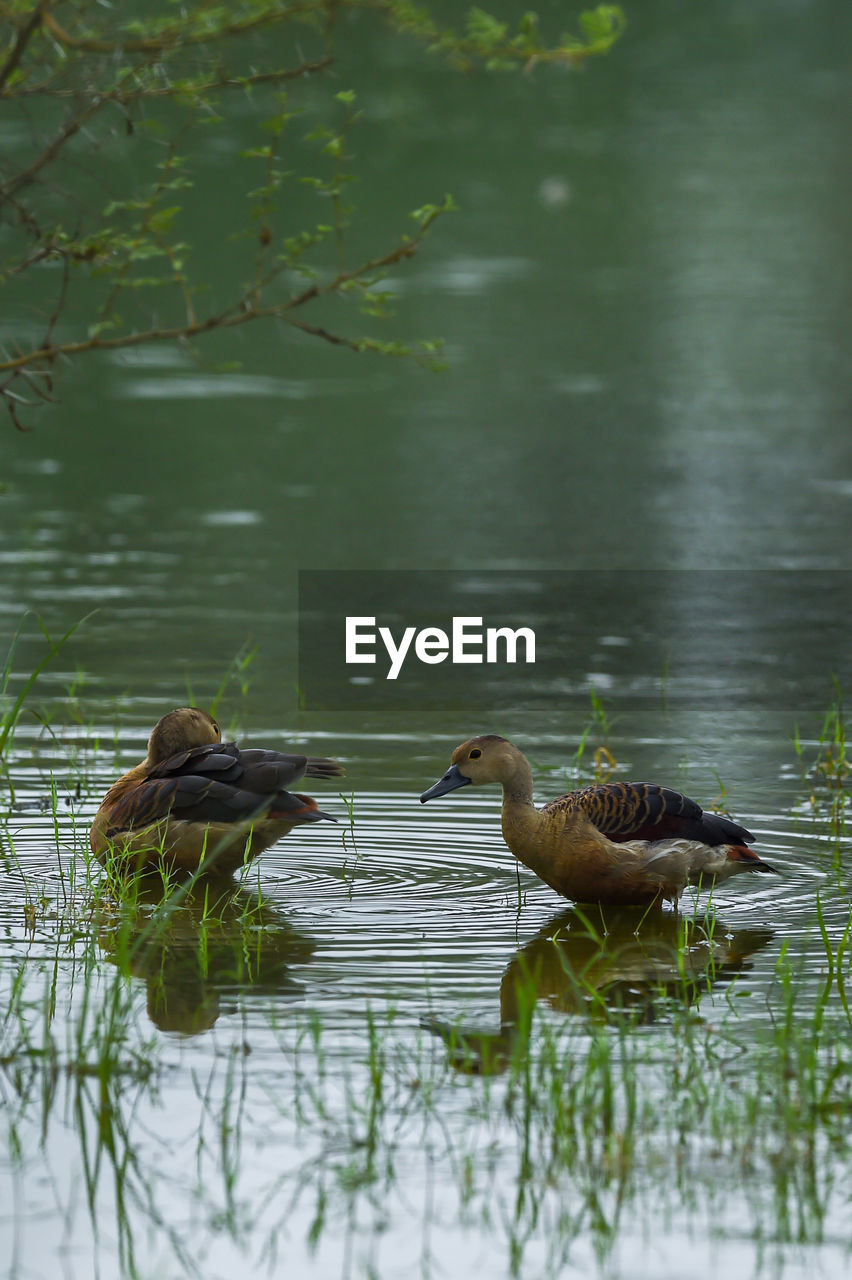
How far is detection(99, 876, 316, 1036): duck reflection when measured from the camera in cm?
635

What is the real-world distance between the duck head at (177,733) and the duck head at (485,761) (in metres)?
1.03

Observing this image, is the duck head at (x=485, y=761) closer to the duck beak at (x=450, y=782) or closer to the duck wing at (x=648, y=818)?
the duck beak at (x=450, y=782)

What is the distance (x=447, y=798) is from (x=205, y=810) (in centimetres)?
182

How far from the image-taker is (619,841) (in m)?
7.69

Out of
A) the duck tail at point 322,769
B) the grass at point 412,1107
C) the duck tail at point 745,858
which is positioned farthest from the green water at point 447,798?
the duck tail at point 322,769

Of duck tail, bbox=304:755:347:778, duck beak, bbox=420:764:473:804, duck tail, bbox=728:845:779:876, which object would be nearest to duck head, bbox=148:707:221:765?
duck tail, bbox=304:755:347:778

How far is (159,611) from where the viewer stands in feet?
42.3

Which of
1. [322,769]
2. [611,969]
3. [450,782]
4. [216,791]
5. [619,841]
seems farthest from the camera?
[322,769]

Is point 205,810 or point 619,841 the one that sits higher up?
point 205,810

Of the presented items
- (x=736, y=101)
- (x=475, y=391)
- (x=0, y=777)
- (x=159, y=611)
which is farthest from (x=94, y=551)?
(x=736, y=101)

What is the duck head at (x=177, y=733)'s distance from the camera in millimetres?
8273

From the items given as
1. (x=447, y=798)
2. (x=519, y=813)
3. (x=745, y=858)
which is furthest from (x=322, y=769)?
(x=745, y=858)

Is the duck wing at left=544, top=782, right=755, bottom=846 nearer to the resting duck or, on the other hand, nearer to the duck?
the duck

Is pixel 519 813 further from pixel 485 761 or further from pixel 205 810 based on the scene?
pixel 205 810
